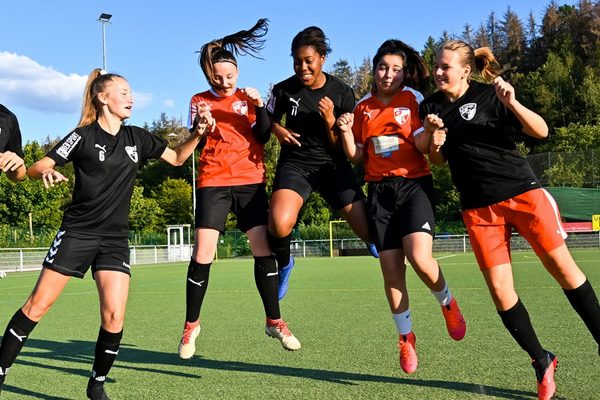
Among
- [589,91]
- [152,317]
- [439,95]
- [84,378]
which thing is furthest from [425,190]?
[589,91]

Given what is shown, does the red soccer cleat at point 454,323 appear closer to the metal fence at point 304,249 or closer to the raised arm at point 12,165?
the raised arm at point 12,165

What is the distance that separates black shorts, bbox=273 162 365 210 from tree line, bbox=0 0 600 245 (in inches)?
44.4

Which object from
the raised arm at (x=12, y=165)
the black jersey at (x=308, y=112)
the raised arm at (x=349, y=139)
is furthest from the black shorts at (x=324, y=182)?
the raised arm at (x=12, y=165)

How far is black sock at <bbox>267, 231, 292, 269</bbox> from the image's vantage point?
6021 mm

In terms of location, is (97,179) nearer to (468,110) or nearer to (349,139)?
(349,139)

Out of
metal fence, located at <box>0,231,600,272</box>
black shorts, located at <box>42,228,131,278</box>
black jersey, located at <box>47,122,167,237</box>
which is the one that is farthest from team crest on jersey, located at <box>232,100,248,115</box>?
metal fence, located at <box>0,231,600,272</box>

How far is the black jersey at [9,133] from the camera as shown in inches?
193

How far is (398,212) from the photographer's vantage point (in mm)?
5133

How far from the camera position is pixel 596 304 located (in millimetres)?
4438

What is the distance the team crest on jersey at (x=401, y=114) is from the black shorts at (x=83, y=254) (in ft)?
7.56

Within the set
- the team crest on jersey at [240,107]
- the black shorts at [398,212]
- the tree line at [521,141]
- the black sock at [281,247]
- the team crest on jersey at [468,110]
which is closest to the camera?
the team crest on jersey at [468,110]

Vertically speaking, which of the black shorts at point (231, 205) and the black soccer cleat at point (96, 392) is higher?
the black shorts at point (231, 205)

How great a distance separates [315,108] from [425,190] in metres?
1.23

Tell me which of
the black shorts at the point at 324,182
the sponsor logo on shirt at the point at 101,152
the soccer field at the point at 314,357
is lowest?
the soccer field at the point at 314,357
